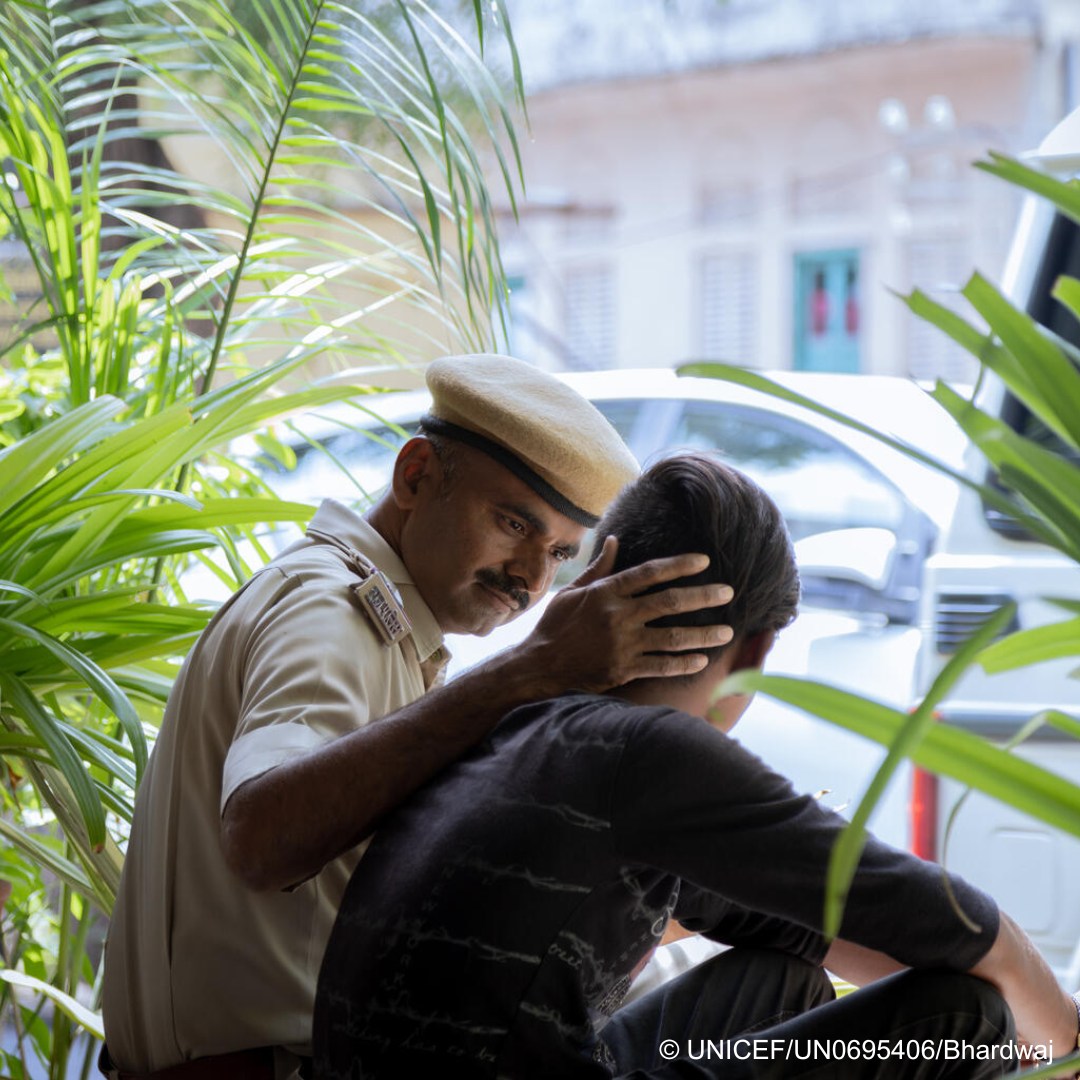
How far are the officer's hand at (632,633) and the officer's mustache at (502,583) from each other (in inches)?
15.9

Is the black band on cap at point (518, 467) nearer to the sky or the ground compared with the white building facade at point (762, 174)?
nearer to the sky

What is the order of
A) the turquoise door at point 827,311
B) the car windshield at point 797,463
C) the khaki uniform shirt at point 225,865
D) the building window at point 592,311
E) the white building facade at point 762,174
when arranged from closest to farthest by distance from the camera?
the khaki uniform shirt at point 225,865, the car windshield at point 797,463, the white building facade at point 762,174, the turquoise door at point 827,311, the building window at point 592,311

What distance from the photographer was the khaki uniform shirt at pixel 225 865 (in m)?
1.49

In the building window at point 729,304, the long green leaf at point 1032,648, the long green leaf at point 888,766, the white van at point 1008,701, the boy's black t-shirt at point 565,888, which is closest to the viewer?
the long green leaf at point 888,766

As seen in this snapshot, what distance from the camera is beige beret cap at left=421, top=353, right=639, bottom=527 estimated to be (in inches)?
68.5

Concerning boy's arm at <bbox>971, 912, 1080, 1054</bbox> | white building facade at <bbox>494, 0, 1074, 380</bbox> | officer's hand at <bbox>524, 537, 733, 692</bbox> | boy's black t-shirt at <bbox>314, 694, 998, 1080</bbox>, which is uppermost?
officer's hand at <bbox>524, 537, 733, 692</bbox>

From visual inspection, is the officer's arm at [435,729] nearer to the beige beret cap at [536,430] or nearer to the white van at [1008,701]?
the beige beret cap at [536,430]

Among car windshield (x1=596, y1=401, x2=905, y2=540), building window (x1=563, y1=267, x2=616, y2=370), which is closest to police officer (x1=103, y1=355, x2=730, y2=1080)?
car windshield (x1=596, y1=401, x2=905, y2=540)

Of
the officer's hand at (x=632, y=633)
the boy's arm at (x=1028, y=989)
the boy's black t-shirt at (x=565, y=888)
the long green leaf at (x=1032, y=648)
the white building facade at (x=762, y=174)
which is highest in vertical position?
the long green leaf at (x=1032, y=648)

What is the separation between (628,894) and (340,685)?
1.22 ft

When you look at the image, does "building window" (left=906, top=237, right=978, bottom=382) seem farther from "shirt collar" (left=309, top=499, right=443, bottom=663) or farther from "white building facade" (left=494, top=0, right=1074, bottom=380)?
"shirt collar" (left=309, top=499, right=443, bottom=663)

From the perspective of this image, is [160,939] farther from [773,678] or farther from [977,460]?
[977,460]

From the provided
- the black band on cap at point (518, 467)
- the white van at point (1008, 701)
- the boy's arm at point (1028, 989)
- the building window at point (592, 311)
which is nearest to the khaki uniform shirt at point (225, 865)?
the black band on cap at point (518, 467)

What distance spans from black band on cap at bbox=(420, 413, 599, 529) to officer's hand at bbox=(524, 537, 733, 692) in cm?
40
